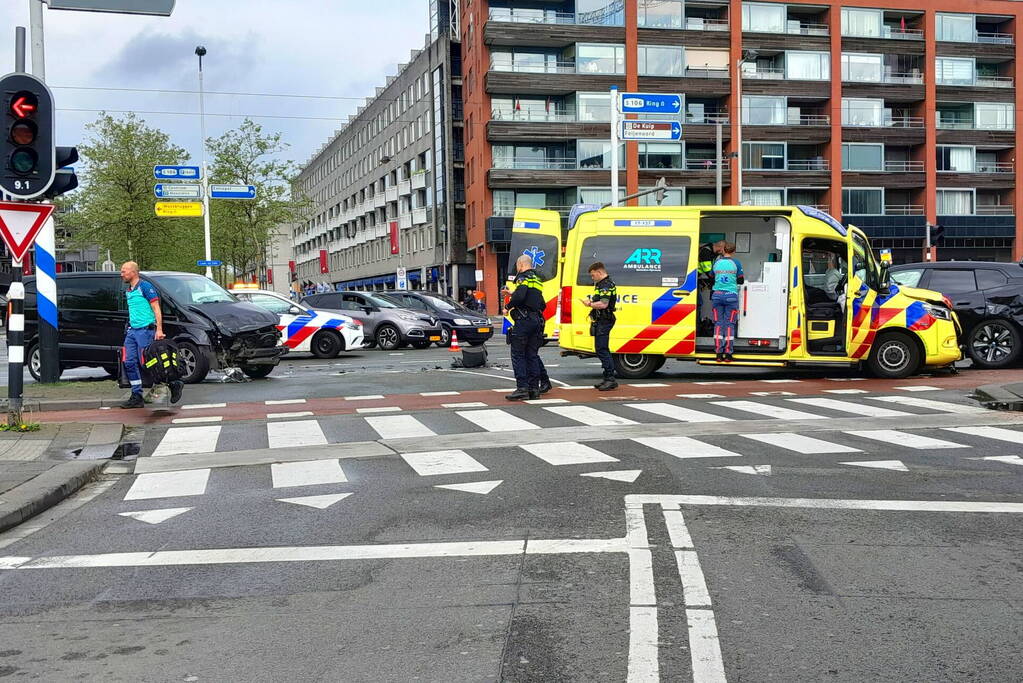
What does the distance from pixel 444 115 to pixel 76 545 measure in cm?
6539

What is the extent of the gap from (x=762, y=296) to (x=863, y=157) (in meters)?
46.0

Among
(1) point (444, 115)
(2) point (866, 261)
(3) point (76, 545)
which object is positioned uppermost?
(1) point (444, 115)

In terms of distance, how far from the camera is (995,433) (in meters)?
9.87

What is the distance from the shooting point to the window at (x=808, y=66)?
189 feet

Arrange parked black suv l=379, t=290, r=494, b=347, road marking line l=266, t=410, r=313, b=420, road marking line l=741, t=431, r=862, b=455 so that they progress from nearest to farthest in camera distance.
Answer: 1. road marking line l=741, t=431, r=862, b=455
2. road marking line l=266, t=410, r=313, b=420
3. parked black suv l=379, t=290, r=494, b=347

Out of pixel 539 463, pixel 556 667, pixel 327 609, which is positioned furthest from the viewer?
pixel 539 463

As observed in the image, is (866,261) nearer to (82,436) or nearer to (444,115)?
(82,436)

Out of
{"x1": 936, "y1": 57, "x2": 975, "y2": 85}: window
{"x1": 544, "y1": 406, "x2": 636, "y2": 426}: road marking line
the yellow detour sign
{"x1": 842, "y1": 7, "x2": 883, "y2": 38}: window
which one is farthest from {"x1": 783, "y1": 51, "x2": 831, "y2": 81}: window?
{"x1": 544, "y1": 406, "x2": 636, "y2": 426}: road marking line

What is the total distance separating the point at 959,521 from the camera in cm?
621

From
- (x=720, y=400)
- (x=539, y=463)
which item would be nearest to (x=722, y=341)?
(x=720, y=400)

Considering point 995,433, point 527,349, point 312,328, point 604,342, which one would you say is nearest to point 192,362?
point 527,349

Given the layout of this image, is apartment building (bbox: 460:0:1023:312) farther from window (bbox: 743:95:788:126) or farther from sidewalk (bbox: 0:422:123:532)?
sidewalk (bbox: 0:422:123:532)

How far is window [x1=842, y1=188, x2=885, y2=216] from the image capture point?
191 feet

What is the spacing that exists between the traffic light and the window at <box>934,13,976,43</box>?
5854 cm
